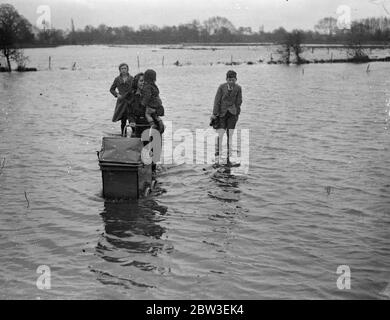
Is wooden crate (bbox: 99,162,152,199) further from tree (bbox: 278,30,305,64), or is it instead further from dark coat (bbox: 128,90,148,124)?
tree (bbox: 278,30,305,64)

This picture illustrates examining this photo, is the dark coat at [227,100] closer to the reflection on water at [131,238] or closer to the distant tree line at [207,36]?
the reflection on water at [131,238]

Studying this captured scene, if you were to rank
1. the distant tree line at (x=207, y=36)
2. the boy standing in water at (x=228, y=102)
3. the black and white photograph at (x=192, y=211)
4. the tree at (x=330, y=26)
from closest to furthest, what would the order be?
the black and white photograph at (x=192, y=211) → the boy standing in water at (x=228, y=102) → the distant tree line at (x=207, y=36) → the tree at (x=330, y=26)

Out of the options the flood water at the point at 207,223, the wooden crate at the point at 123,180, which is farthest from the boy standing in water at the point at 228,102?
the wooden crate at the point at 123,180

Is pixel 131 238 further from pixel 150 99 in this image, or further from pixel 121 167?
pixel 150 99

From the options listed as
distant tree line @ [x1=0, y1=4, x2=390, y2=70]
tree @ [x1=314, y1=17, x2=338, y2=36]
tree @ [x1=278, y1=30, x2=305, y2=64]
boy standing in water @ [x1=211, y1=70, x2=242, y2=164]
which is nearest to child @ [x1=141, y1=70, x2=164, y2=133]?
boy standing in water @ [x1=211, y1=70, x2=242, y2=164]

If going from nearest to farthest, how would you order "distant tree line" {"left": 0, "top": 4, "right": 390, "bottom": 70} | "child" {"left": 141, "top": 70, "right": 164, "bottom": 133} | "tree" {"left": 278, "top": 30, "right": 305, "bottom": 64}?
"child" {"left": 141, "top": 70, "right": 164, "bottom": 133} < "distant tree line" {"left": 0, "top": 4, "right": 390, "bottom": 70} < "tree" {"left": 278, "top": 30, "right": 305, "bottom": 64}

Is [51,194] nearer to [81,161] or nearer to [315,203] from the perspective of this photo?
[81,161]

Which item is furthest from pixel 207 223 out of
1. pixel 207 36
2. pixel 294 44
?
pixel 207 36

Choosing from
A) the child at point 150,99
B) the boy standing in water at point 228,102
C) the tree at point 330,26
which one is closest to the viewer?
the child at point 150,99

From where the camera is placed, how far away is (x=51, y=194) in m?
9.54

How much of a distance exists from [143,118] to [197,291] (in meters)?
5.20

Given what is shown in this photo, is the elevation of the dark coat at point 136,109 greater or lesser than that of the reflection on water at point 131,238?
greater

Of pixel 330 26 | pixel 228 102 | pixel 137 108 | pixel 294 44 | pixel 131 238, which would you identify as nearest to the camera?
pixel 131 238
